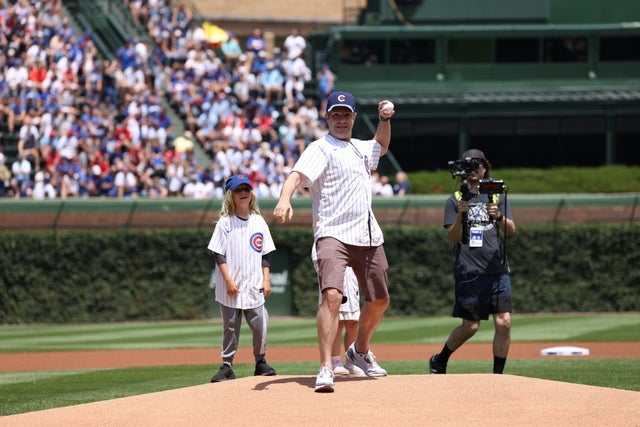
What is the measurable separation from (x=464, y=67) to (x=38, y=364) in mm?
21914

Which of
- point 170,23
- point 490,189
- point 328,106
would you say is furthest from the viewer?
point 170,23

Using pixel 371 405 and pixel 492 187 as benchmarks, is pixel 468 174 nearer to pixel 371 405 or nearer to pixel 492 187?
pixel 492 187

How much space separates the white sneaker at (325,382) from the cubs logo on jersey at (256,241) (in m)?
2.93

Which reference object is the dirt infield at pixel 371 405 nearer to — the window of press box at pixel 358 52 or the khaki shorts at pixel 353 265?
the khaki shorts at pixel 353 265

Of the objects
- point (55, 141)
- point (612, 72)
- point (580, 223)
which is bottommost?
point (580, 223)

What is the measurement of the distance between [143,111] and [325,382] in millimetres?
20425

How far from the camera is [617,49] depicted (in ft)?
116

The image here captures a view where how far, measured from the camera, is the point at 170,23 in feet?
107

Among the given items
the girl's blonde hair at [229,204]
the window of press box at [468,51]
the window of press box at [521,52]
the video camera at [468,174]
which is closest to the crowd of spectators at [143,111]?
the window of press box at [468,51]

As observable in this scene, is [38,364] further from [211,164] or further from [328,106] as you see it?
[211,164]

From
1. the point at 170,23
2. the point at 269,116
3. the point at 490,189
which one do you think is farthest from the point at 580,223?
the point at 490,189

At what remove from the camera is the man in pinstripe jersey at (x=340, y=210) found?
8.91 metres

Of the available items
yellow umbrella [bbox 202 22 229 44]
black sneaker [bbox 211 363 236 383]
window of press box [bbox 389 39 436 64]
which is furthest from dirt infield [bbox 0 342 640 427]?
window of press box [bbox 389 39 436 64]

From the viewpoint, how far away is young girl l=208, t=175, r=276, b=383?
1116 cm
